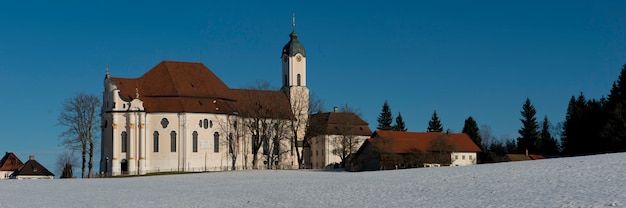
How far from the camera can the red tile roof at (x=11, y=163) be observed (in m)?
115

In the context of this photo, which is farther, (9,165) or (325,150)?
(9,165)

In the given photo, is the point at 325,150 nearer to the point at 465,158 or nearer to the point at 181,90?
the point at 465,158

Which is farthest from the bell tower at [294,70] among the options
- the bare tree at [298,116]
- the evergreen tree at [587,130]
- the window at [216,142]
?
the evergreen tree at [587,130]

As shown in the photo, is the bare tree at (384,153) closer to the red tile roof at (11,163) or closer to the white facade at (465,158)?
the white facade at (465,158)

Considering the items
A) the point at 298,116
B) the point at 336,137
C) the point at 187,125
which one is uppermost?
the point at 298,116

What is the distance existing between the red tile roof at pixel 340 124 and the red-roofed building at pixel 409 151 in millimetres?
5579

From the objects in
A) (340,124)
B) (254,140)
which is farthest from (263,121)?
(340,124)

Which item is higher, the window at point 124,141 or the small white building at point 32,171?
the window at point 124,141

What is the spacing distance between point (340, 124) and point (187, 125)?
21347 mm

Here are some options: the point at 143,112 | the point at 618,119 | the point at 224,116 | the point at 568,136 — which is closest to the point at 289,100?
the point at 224,116

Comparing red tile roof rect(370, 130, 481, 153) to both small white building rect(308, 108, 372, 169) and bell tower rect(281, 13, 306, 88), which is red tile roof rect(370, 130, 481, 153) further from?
bell tower rect(281, 13, 306, 88)

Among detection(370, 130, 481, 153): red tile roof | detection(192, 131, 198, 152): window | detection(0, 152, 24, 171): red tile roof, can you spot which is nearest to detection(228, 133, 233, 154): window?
detection(192, 131, 198, 152): window

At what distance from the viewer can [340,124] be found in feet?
333

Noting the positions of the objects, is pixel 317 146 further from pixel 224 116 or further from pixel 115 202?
pixel 115 202
